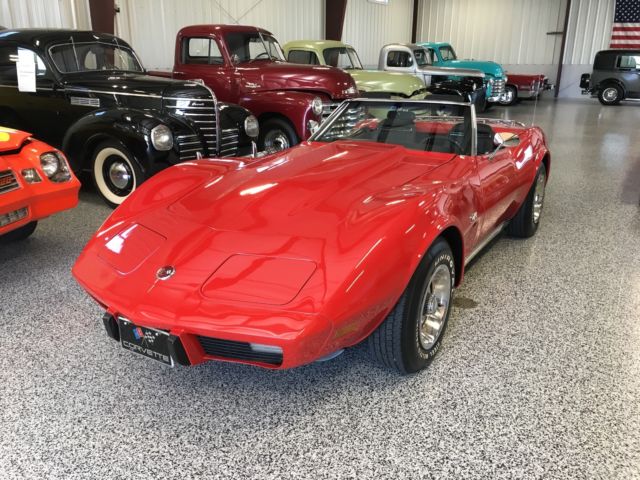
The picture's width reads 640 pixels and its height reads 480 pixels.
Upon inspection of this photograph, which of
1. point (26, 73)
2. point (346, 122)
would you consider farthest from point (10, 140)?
point (346, 122)

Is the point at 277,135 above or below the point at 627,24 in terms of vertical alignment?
below

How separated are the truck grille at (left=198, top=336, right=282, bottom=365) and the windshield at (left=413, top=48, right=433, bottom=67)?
1214 centimetres

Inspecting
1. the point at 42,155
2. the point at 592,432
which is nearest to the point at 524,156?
the point at 592,432

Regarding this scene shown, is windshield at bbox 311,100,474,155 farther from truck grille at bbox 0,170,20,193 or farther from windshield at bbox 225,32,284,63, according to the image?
windshield at bbox 225,32,284,63

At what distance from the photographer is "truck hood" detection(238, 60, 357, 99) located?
773 cm

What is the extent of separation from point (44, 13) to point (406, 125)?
7682 millimetres

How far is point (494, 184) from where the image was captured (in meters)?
3.31

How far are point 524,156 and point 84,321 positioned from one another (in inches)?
130

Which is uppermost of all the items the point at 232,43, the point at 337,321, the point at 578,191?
the point at 232,43

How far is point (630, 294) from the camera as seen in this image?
352 cm

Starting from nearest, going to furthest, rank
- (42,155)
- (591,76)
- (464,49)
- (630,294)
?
(630,294) < (42,155) < (591,76) < (464,49)

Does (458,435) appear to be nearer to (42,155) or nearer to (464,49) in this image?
(42,155)

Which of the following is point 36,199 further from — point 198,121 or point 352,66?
point 352,66

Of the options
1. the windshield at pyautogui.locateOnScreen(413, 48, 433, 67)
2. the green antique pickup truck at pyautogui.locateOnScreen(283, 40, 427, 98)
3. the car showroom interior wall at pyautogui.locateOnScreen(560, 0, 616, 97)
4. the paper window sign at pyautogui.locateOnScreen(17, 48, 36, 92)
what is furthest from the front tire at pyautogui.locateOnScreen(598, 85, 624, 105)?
the paper window sign at pyautogui.locateOnScreen(17, 48, 36, 92)
